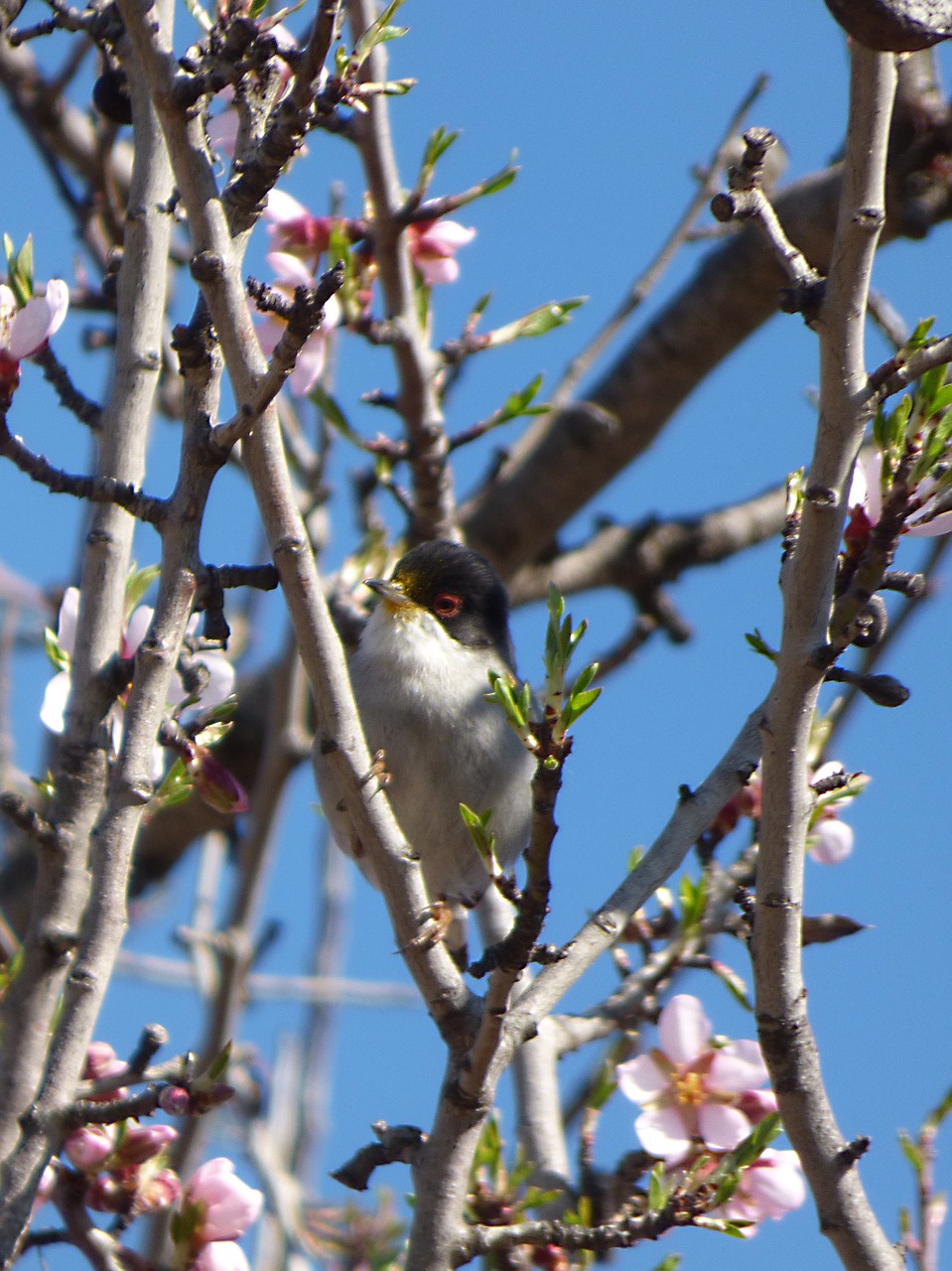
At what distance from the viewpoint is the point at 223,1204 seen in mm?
3045

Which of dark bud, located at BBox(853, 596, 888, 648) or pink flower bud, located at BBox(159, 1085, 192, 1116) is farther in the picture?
pink flower bud, located at BBox(159, 1085, 192, 1116)

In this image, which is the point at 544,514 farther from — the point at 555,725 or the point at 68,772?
the point at 555,725

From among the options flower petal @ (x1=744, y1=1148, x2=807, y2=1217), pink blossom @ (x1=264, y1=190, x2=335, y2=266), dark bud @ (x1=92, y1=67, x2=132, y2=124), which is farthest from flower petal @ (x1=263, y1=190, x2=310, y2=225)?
flower petal @ (x1=744, y1=1148, x2=807, y2=1217)

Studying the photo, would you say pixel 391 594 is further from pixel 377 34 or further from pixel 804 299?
pixel 804 299

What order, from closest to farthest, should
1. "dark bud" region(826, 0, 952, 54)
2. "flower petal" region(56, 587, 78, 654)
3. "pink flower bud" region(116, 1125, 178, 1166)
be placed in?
"dark bud" region(826, 0, 952, 54)
"pink flower bud" region(116, 1125, 178, 1166)
"flower petal" region(56, 587, 78, 654)

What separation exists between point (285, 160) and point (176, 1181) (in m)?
2.26

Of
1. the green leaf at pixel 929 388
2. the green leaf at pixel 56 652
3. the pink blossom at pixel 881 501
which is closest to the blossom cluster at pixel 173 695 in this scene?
the green leaf at pixel 56 652

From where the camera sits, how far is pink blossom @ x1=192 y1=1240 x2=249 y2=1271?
3008mm

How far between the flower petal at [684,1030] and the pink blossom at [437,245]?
2.53m

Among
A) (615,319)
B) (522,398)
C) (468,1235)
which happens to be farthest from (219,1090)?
(615,319)

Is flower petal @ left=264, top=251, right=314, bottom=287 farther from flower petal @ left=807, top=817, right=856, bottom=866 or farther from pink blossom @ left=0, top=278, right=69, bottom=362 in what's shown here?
flower petal @ left=807, top=817, right=856, bottom=866

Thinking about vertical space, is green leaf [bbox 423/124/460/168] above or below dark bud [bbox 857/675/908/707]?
above

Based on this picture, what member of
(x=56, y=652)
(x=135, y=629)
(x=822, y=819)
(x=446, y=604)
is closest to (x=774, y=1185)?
(x=822, y=819)

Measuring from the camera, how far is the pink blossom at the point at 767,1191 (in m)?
3.21
